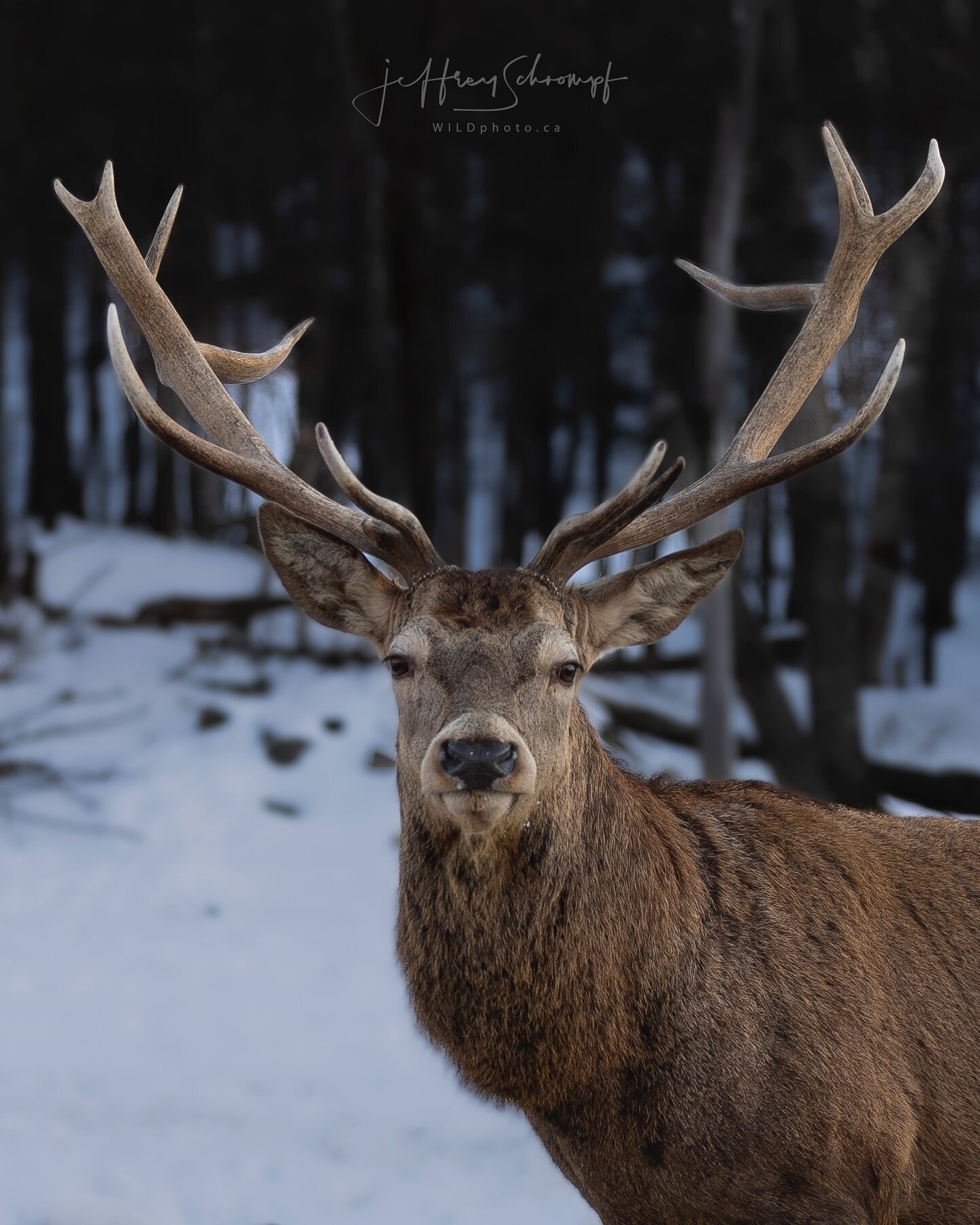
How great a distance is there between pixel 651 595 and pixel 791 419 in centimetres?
67

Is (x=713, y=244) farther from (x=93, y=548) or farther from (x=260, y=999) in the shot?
(x=93, y=548)

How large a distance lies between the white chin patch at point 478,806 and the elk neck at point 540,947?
0.16 metres

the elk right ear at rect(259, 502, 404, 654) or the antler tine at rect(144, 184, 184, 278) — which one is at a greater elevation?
the antler tine at rect(144, 184, 184, 278)

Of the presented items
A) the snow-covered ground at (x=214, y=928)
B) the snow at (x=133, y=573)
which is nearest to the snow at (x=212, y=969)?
the snow-covered ground at (x=214, y=928)

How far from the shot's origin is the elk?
3.13 metres

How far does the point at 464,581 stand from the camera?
3.42 meters

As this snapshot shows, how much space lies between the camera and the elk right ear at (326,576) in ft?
12.0

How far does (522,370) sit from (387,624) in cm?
1075

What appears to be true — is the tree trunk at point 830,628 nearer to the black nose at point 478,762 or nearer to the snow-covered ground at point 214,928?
the snow-covered ground at point 214,928

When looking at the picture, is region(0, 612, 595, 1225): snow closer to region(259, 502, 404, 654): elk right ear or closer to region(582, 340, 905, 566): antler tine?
region(259, 502, 404, 654): elk right ear

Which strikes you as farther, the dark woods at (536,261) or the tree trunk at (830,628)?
the dark woods at (536,261)

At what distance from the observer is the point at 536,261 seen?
41.2ft

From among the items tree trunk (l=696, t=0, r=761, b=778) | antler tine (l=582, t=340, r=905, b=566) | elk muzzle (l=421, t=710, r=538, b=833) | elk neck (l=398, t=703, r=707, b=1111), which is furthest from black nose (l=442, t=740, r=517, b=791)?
tree trunk (l=696, t=0, r=761, b=778)
